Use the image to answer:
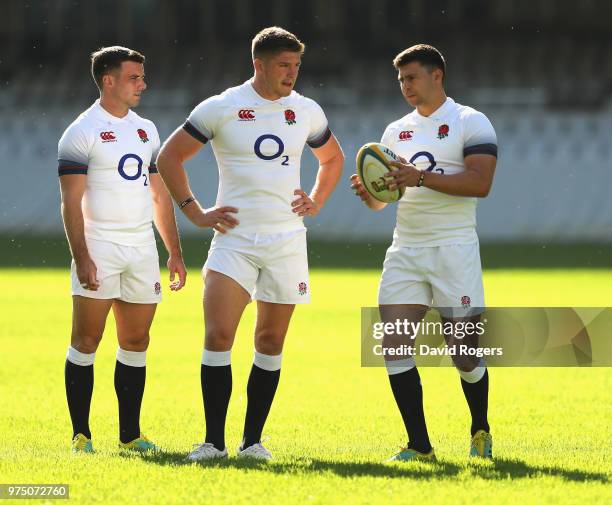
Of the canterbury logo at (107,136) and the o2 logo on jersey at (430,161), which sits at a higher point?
the canterbury logo at (107,136)

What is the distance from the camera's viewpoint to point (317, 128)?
235 inches

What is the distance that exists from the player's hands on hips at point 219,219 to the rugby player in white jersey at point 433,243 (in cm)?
60

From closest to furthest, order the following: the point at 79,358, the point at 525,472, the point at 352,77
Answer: the point at 525,472 → the point at 79,358 → the point at 352,77

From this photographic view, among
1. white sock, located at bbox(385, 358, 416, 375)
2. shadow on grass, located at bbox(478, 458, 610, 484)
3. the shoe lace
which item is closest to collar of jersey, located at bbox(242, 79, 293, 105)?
white sock, located at bbox(385, 358, 416, 375)

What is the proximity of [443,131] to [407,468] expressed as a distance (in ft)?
5.12

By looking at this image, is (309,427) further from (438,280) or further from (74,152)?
(74,152)

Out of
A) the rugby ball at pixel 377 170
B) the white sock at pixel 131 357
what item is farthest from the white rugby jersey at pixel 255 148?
the white sock at pixel 131 357

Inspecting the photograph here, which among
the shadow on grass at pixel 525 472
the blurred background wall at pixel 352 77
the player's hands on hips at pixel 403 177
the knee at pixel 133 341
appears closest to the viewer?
the shadow on grass at pixel 525 472

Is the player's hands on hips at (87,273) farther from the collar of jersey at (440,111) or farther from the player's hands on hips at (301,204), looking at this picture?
the collar of jersey at (440,111)

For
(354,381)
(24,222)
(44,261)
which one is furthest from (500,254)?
(354,381)

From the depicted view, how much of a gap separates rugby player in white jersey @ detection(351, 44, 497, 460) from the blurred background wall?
21.8 metres

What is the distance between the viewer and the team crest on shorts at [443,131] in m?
5.80

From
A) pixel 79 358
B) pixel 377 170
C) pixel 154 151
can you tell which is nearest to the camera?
pixel 377 170

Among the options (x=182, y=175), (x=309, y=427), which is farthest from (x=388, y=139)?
(x=309, y=427)
